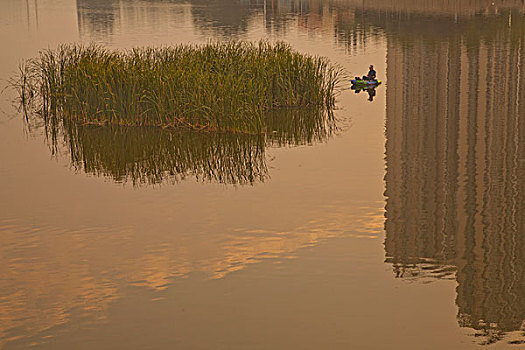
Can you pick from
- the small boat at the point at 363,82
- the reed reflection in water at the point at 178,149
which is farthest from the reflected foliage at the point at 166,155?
the small boat at the point at 363,82

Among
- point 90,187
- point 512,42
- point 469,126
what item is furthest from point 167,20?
point 90,187

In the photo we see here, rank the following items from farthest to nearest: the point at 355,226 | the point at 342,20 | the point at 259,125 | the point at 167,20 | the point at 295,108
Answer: the point at 167,20 → the point at 342,20 → the point at 295,108 → the point at 259,125 → the point at 355,226

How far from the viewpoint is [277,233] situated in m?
15.3

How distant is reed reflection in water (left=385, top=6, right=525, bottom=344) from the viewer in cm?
1264

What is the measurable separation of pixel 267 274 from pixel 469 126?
697 inches

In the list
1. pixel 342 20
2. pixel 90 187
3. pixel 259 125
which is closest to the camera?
pixel 90 187

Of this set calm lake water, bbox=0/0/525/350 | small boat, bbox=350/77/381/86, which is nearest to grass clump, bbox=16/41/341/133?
calm lake water, bbox=0/0/525/350

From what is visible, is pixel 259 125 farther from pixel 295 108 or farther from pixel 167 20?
pixel 167 20

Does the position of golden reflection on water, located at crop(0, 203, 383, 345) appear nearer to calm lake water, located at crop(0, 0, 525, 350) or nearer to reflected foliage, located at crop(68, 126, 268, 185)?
calm lake water, located at crop(0, 0, 525, 350)

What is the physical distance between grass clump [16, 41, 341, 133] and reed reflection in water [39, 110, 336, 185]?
414 millimetres

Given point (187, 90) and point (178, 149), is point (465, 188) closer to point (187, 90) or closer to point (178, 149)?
point (178, 149)

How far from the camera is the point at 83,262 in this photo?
45.6 ft

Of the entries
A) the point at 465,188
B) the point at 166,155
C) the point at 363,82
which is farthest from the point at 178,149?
the point at 363,82

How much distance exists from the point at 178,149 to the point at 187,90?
1922 mm
